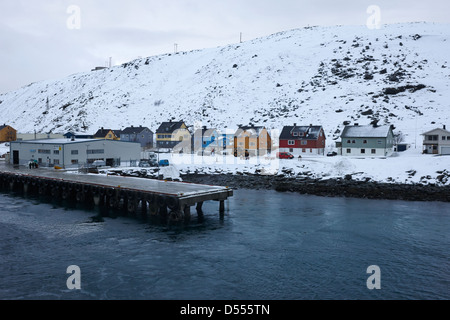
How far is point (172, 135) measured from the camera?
103188 mm

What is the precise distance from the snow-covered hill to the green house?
12065mm

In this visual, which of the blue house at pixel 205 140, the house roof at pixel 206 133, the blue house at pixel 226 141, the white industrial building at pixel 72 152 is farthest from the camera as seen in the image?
the house roof at pixel 206 133

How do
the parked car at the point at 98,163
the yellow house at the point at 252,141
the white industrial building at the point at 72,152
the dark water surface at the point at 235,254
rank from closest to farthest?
the dark water surface at the point at 235,254
the white industrial building at the point at 72,152
the parked car at the point at 98,163
the yellow house at the point at 252,141

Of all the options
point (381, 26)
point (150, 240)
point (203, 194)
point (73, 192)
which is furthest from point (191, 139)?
point (381, 26)

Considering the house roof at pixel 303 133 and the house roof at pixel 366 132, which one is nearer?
the house roof at pixel 366 132

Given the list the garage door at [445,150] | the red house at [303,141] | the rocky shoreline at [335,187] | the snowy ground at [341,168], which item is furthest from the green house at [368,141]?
the rocky shoreline at [335,187]

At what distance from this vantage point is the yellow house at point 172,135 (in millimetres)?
103062

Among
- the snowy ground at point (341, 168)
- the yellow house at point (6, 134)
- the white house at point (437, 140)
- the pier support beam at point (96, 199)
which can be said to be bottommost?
the pier support beam at point (96, 199)

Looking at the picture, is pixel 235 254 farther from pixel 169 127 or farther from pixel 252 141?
pixel 169 127

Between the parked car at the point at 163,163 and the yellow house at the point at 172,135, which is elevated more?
the yellow house at the point at 172,135

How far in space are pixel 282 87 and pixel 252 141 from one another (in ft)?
168

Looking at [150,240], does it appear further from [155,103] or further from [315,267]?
[155,103]

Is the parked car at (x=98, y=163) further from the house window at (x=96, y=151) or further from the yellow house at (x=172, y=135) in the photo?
the yellow house at (x=172, y=135)

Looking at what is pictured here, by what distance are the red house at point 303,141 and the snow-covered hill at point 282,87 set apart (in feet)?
30.5
